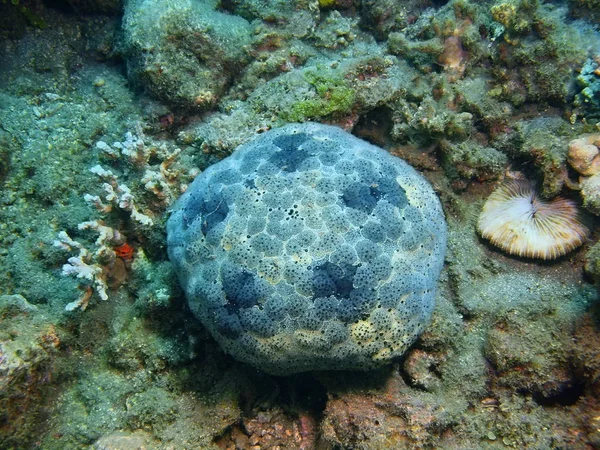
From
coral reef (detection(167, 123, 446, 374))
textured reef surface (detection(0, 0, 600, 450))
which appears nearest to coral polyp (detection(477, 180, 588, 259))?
textured reef surface (detection(0, 0, 600, 450))

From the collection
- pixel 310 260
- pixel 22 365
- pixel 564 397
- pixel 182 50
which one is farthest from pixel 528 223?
pixel 22 365

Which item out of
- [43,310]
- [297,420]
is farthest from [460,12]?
[43,310]

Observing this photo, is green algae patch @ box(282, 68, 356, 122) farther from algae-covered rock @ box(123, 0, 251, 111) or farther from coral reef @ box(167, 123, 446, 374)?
algae-covered rock @ box(123, 0, 251, 111)

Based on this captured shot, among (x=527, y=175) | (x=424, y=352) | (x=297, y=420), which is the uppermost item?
(x=527, y=175)

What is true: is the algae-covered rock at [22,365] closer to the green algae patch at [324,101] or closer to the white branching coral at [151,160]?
the white branching coral at [151,160]

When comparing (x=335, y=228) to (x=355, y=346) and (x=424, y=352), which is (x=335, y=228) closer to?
(x=355, y=346)

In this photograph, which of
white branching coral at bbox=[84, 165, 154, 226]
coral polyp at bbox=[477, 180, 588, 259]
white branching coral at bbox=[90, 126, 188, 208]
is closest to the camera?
coral polyp at bbox=[477, 180, 588, 259]
